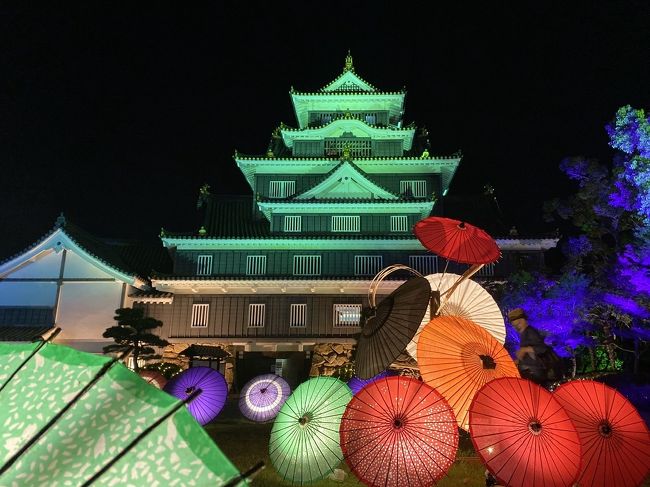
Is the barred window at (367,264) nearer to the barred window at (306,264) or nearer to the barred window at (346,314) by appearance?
the barred window at (346,314)

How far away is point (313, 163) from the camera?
2366 centimetres

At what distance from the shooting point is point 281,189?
A: 2412 centimetres

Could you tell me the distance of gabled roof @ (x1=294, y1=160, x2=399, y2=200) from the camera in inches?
875

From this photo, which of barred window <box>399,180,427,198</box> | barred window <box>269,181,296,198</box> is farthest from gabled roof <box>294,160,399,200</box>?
barred window <box>399,180,427,198</box>

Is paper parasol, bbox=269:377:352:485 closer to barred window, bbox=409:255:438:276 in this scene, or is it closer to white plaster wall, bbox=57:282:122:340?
barred window, bbox=409:255:438:276

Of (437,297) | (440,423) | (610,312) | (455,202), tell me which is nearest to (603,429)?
(440,423)

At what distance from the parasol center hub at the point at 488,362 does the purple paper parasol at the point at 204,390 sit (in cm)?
632

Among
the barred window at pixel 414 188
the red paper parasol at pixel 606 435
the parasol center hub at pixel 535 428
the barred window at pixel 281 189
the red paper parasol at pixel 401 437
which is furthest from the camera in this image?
the barred window at pixel 281 189

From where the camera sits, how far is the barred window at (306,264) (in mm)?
21748

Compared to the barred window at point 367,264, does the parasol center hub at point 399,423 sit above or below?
below

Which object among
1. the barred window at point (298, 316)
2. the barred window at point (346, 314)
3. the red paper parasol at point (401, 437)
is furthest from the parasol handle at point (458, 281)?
the barred window at point (298, 316)

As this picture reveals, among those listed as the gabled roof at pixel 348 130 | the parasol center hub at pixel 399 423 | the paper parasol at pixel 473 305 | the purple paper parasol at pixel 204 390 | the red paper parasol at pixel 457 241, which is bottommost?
the purple paper parasol at pixel 204 390

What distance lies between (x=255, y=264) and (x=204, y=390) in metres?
12.1

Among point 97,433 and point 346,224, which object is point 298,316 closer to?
point 346,224
